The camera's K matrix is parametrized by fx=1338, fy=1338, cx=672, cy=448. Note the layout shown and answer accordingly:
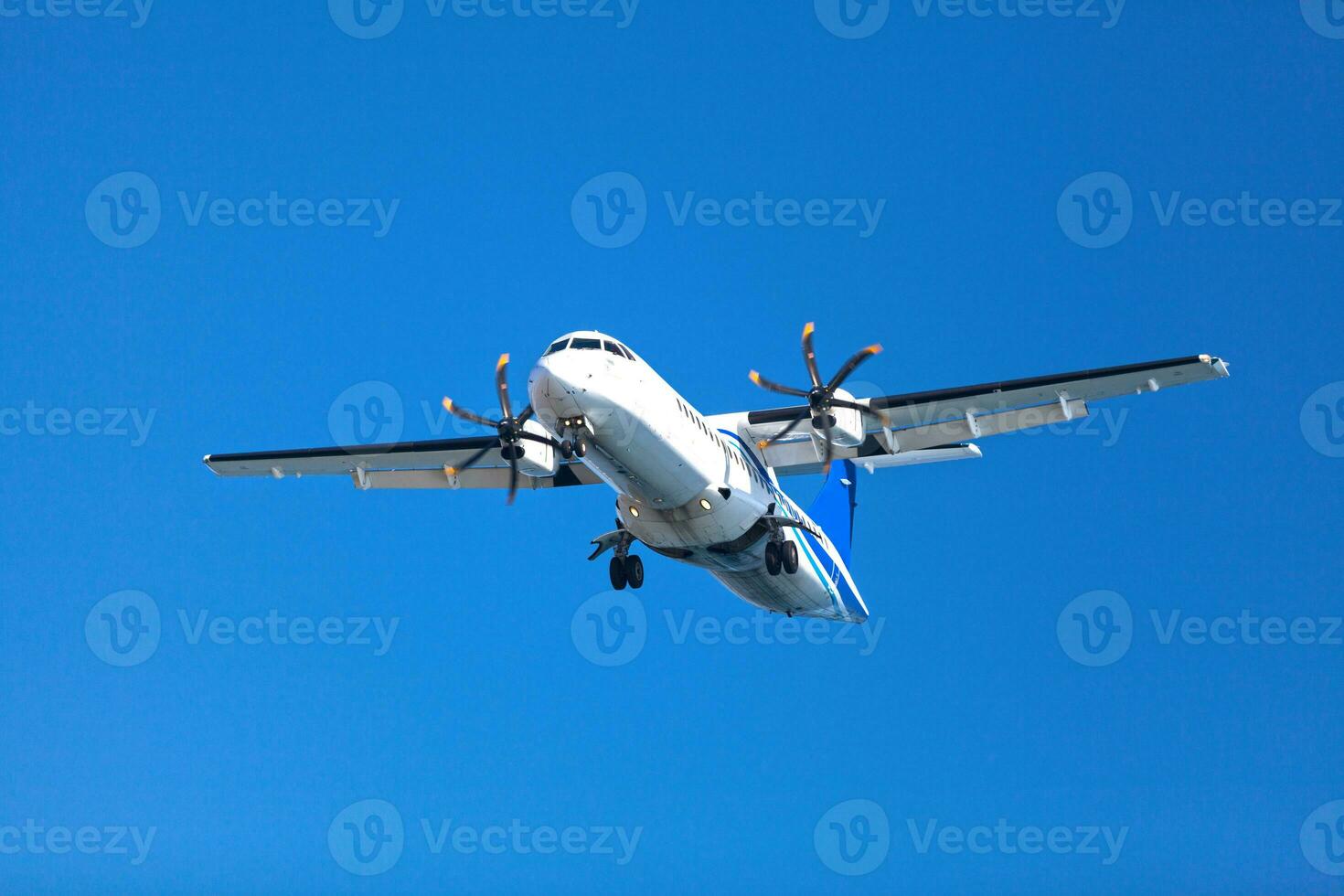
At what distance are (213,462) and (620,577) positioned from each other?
1038 cm

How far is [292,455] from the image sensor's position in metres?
30.6

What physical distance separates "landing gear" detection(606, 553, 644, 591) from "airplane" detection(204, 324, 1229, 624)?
30 millimetres

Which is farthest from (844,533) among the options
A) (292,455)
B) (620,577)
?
(292,455)

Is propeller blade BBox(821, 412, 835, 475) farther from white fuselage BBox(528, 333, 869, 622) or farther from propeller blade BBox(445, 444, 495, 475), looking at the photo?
propeller blade BBox(445, 444, 495, 475)

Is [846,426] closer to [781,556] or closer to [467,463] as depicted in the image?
[781,556]

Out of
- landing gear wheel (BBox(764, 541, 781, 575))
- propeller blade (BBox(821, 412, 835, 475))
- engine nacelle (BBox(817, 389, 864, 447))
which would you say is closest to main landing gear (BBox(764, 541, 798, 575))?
landing gear wheel (BBox(764, 541, 781, 575))

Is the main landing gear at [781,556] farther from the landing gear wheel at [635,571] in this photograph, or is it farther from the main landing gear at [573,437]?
the main landing gear at [573,437]

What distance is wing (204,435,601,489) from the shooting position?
29.9 meters

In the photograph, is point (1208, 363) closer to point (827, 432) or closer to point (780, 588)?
point (827, 432)

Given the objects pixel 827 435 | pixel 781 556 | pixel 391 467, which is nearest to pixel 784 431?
pixel 827 435

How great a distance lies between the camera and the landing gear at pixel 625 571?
28.1m

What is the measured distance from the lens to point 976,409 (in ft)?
90.2

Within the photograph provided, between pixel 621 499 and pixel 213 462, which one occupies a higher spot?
pixel 213 462

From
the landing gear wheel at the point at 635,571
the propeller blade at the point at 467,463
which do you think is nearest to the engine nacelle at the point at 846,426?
the landing gear wheel at the point at 635,571
